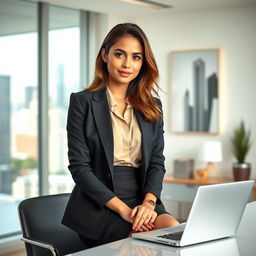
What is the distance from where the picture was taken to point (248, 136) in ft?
20.0

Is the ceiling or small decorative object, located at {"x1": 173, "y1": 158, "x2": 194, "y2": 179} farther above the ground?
the ceiling

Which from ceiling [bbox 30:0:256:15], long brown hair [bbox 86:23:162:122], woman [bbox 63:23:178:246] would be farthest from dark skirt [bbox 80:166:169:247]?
ceiling [bbox 30:0:256:15]

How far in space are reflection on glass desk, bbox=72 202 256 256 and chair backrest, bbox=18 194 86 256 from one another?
0.75m

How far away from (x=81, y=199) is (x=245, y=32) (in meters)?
4.24

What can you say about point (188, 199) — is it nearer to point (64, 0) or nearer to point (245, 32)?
point (245, 32)

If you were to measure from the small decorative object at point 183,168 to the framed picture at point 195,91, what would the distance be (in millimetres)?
398

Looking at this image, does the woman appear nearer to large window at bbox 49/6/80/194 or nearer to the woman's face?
the woman's face

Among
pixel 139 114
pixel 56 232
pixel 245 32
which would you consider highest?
pixel 245 32

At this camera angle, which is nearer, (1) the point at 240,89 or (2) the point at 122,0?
(2) the point at 122,0

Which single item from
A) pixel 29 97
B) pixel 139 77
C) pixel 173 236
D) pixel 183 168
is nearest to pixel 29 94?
pixel 29 97

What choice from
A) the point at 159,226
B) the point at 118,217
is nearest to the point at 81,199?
the point at 118,217

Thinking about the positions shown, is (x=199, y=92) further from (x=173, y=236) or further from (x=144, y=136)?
(x=173, y=236)

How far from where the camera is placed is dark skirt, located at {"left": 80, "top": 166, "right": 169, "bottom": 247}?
7.39ft

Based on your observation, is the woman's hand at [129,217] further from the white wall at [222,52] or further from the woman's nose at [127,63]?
the white wall at [222,52]
